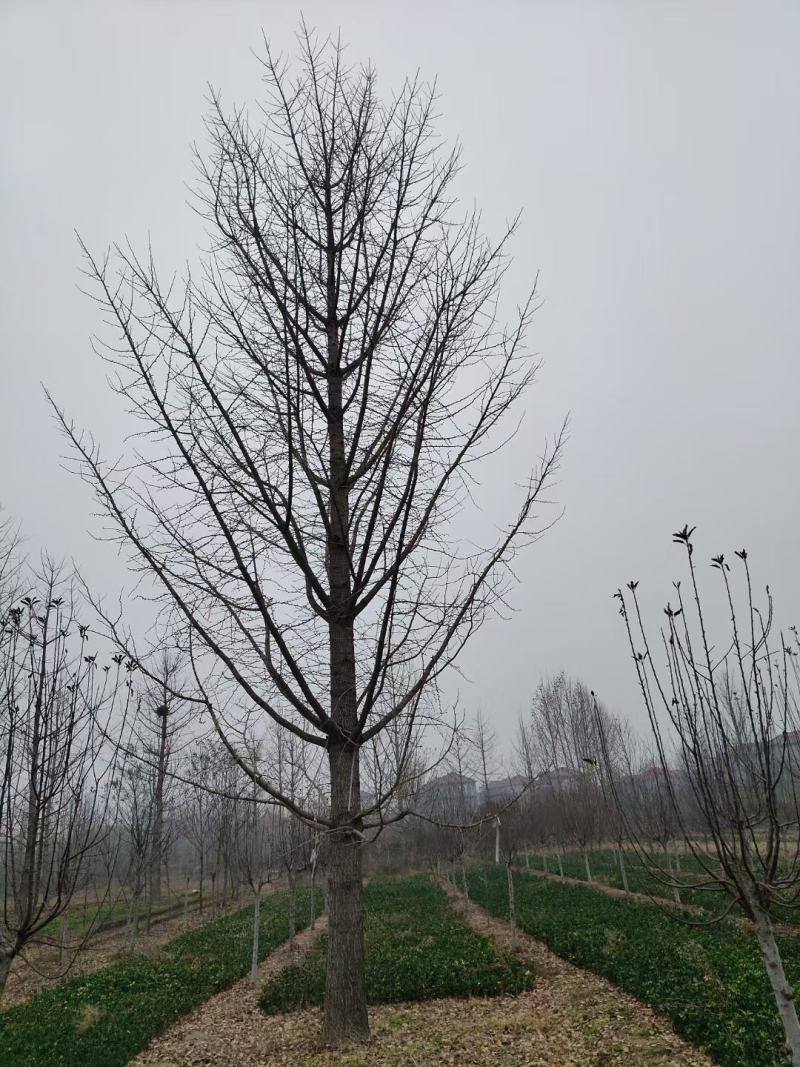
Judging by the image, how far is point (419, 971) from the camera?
9344mm

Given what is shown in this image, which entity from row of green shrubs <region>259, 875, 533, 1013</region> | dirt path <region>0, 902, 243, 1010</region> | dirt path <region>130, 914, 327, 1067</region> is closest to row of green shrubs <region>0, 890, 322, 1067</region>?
dirt path <region>130, 914, 327, 1067</region>

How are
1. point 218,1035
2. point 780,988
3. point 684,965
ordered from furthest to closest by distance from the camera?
1. point 684,965
2. point 218,1035
3. point 780,988

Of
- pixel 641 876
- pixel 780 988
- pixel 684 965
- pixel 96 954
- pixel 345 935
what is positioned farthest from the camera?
pixel 641 876

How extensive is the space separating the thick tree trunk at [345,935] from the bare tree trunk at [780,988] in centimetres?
253

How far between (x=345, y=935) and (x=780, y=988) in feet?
9.18

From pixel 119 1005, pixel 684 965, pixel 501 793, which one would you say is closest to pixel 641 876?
pixel 684 965

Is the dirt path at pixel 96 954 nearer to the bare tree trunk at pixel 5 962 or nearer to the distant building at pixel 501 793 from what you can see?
the bare tree trunk at pixel 5 962

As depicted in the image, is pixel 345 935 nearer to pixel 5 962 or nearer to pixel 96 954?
pixel 5 962

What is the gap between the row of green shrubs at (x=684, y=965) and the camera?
5.87 metres

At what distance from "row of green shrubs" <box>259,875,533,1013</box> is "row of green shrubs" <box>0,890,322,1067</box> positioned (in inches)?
51.2

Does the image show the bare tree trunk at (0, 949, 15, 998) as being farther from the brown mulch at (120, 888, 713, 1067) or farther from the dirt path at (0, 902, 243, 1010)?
the dirt path at (0, 902, 243, 1010)

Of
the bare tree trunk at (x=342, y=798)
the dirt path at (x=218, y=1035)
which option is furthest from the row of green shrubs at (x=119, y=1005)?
the bare tree trunk at (x=342, y=798)

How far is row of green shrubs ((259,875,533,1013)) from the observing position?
8.68 meters

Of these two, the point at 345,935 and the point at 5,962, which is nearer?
the point at 5,962
